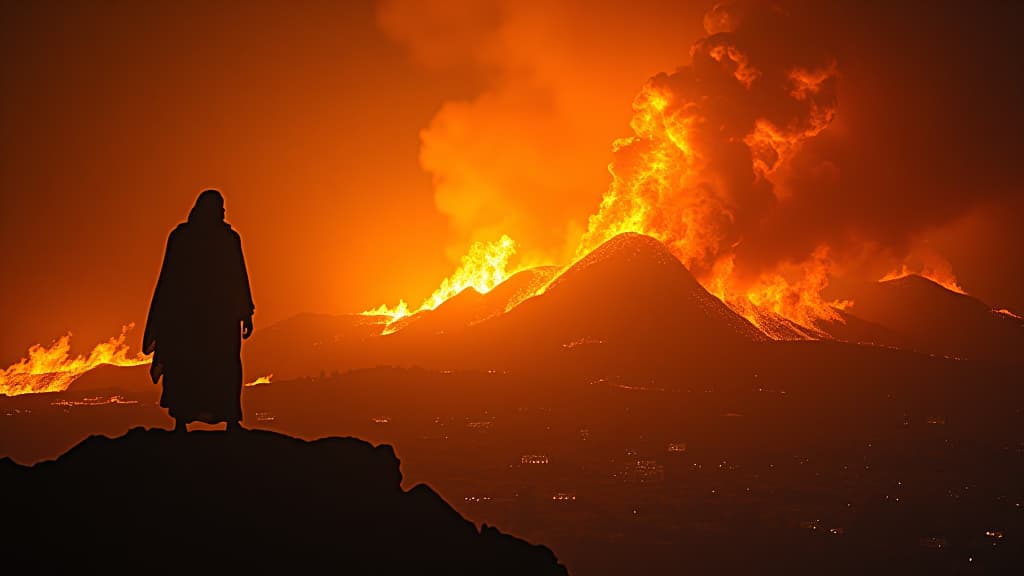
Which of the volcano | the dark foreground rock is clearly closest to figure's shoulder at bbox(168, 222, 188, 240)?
the dark foreground rock

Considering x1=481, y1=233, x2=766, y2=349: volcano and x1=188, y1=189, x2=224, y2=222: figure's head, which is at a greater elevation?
x1=481, y1=233, x2=766, y2=349: volcano

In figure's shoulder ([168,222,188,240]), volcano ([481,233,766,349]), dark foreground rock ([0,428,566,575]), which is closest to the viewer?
dark foreground rock ([0,428,566,575])

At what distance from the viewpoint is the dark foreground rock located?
632 inches

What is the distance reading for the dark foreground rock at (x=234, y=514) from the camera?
16.0 meters

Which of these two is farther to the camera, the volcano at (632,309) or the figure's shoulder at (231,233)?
the volcano at (632,309)

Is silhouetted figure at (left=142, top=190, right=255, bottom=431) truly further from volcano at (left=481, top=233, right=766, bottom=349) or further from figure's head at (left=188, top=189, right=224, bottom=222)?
volcano at (left=481, top=233, right=766, bottom=349)

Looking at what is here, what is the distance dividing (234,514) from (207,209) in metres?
6.63

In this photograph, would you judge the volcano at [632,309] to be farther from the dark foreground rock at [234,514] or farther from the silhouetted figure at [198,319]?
the silhouetted figure at [198,319]

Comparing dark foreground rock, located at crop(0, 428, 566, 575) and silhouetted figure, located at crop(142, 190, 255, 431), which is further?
silhouetted figure, located at crop(142, 190, 255, 431)

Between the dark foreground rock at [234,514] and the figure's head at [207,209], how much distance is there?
4514mm

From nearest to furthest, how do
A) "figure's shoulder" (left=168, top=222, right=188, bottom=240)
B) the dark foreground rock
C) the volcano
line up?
the dark foreground rock → "figure's shoulder" (left=168, top=222, right=188, bottom=240) → the volcano

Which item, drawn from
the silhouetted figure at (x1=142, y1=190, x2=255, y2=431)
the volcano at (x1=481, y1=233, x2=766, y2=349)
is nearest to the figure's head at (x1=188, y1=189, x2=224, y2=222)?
the silhouetted figure at (x1=142, y1=190, x2=255, y2=431)

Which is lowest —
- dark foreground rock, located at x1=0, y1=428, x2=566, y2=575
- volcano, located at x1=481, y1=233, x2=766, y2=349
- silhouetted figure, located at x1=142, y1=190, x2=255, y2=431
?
dark foreground rock, located at x1=0, y1=428, x2=566, y2=575

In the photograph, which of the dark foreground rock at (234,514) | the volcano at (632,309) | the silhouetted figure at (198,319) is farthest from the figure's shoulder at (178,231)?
the volcano at (632,309)
